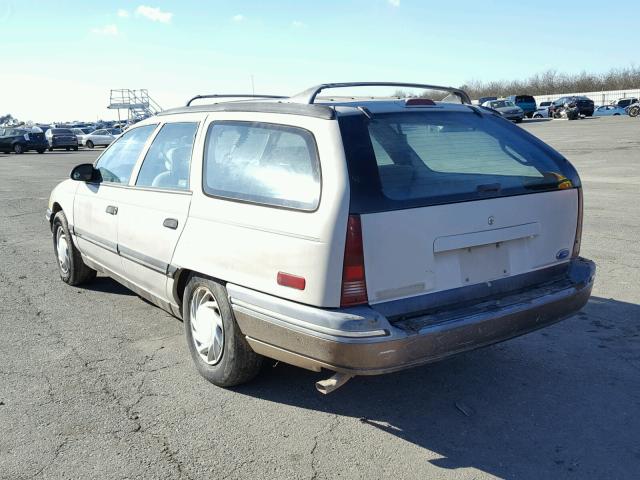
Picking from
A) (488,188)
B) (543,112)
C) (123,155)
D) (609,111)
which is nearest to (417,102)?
(488,188)

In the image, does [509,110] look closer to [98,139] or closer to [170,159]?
[98,139]

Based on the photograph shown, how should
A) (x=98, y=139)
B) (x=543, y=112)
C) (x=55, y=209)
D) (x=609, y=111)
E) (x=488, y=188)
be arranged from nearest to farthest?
(x=488, y=188) → (x=55, y=209) → (x=98, y=139) → (x=609, y=111) → (x=543, y=112)

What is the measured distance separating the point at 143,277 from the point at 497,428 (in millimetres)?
2662

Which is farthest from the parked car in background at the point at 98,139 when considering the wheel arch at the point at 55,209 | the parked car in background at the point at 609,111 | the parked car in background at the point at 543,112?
the wheel arch at the point at 55,209

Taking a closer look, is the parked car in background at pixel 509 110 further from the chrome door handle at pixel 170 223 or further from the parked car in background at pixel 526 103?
the chrome door handle at pixel 170 223

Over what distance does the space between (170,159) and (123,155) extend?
1.01m

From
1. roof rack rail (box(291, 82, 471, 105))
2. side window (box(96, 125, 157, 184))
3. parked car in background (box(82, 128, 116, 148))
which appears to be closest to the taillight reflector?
roof rack rail (box(291, 82, 471, 105))

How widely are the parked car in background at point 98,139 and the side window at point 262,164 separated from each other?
43854 mm

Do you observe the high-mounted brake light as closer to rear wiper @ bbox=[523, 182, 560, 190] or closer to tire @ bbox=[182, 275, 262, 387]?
rear wiper @ bbox=[523, 182, 560, 190]

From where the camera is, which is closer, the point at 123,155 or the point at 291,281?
A: the point at 291,281

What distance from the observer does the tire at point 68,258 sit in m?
6.30

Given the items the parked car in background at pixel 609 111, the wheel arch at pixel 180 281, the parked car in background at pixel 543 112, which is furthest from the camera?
the parked car in background at pixel 543 112

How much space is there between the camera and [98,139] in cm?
4616

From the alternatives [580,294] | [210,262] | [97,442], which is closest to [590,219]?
[580,294]
